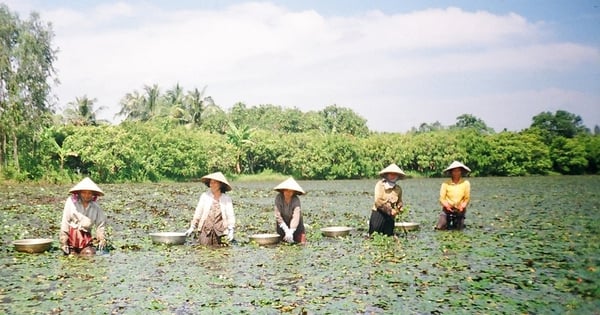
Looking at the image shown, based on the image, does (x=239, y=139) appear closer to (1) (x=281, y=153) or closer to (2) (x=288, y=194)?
(1) (x=281, y=153)

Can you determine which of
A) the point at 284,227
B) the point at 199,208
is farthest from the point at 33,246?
the point at 284,227

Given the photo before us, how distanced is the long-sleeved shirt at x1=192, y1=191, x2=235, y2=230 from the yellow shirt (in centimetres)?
488

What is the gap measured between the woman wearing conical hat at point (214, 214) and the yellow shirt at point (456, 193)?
16.1 feet

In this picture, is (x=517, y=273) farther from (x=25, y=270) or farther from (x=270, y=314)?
(x=25, y=270)

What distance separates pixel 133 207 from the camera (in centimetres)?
2048

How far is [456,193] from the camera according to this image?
12.8 metres

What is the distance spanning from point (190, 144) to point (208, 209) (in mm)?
35325

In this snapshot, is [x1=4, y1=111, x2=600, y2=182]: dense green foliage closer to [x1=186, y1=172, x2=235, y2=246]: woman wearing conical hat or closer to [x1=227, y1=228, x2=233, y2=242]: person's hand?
[x1=186, y1=172, x2=235, y2=246]: woman wearing conical hat

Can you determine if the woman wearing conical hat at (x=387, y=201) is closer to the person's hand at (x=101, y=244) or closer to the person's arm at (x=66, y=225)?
the person's hand at (x=101, y=244)

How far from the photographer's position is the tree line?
119ft

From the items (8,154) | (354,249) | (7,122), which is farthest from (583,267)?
(8,154)

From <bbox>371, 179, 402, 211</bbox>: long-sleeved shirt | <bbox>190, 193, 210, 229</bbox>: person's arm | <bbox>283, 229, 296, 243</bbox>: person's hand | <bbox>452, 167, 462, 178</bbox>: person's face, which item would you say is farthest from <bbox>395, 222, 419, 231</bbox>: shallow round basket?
<bbox>190, 193, 210, 229</bbox>: person's arm

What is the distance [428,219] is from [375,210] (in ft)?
15.4

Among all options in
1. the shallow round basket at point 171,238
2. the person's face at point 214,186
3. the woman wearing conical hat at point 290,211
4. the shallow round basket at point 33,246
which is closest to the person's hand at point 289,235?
the woman wearing conical hat at point 290,211
